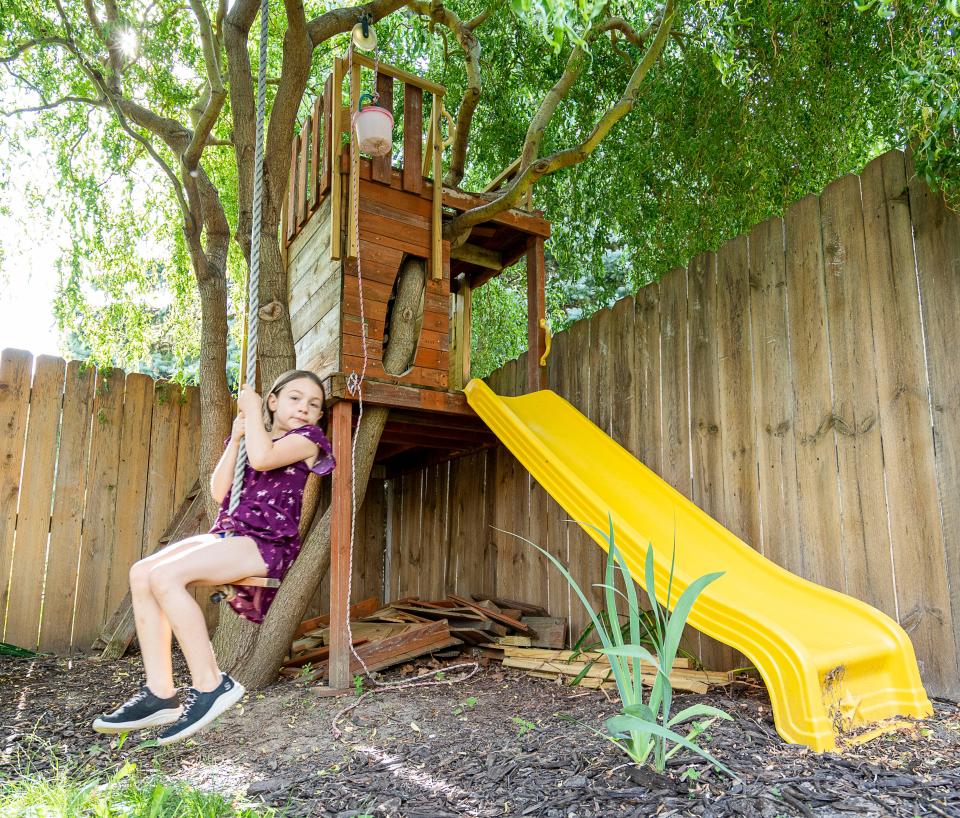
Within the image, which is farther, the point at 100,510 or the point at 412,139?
the point at 100,510

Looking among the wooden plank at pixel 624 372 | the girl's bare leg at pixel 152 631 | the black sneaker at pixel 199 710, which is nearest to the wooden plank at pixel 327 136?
the wooden plank at pixel 624 372

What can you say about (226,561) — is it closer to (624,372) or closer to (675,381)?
(675,381)

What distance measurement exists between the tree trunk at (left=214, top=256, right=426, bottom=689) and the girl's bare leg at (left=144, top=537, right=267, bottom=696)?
2.05 m

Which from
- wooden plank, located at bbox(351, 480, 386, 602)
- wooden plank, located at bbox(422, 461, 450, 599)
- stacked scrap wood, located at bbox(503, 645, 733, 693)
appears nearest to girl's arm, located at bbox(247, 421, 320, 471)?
stacked scrap wood, located at bbox(503, 645, 733, 693)

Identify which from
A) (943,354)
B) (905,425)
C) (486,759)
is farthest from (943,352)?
(486,759)

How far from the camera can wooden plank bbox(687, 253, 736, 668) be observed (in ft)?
12.7

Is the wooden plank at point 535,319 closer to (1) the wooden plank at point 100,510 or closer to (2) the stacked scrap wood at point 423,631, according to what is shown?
(2) the stacked scrap wood at point 423,631

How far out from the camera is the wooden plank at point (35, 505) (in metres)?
5.02

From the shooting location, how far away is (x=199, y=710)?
2078 mm

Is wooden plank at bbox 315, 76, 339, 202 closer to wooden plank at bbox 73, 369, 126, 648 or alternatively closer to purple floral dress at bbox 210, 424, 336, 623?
wooden plank at bbox 73, 369, 126, 648

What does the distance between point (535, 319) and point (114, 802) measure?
380 cm

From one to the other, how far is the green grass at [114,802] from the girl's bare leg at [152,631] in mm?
301

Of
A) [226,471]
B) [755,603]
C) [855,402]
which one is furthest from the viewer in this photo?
[855,402]

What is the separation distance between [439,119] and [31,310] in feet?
12.2
